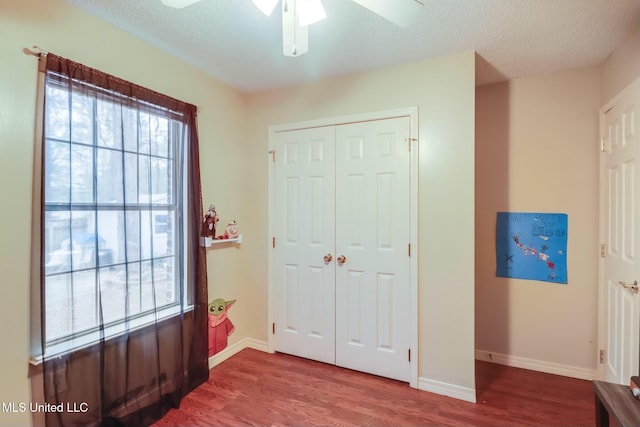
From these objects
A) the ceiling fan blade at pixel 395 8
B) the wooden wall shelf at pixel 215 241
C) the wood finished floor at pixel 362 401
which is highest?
the ceiling fan blade at pixel 395 8

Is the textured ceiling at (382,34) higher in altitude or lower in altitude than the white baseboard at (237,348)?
higher

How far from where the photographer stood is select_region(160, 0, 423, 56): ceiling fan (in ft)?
4.15

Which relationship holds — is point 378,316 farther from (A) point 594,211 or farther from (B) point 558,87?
(B) point 558,87

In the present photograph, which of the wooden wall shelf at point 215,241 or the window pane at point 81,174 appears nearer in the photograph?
the window pane at point 81,174

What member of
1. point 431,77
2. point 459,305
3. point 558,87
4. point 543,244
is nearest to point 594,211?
point 543,244

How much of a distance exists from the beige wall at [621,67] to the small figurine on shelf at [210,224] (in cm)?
301

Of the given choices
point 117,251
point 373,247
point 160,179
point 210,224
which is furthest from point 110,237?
point 373,247

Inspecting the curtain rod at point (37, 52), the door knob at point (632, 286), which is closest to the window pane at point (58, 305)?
the curtain rod at point (37, 52)

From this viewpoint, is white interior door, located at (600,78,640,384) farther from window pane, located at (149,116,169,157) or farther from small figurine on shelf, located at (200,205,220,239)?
window pane, located at (149,116,169,157)

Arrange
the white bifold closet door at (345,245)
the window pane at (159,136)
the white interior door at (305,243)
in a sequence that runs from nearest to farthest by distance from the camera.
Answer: the window pane at (159,136) → the white bifold closet door at (345,245) → the white interior door at (305,243)

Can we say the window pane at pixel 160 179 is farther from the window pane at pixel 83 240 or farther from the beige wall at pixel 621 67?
the beige wall at pixel 621 67

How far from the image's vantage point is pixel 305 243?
277cm

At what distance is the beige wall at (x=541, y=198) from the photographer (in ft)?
8.09

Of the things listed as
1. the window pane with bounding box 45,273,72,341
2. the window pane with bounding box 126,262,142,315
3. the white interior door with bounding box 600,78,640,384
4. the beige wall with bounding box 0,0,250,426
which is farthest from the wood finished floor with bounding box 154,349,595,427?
the beige wall with bounding box 0,0,250,426
